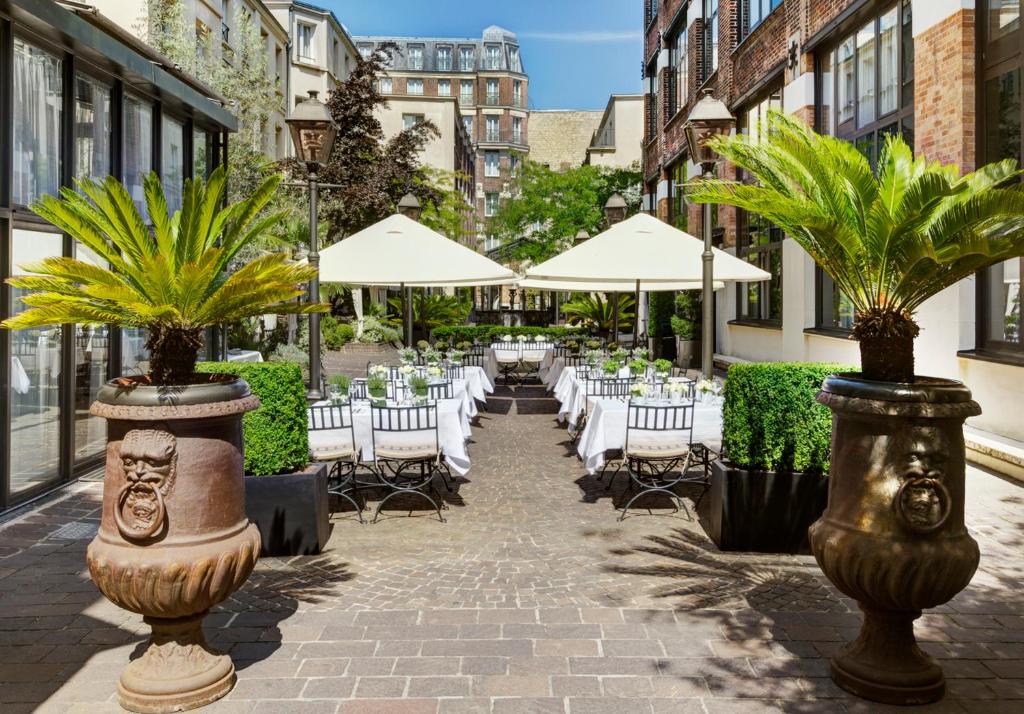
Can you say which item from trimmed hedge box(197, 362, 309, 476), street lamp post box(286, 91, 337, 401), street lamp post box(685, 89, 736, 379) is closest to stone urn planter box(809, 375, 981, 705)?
trimmed hedge box(197, 362, 309, 476)

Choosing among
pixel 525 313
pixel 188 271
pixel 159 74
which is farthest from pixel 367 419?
pixel 525 313

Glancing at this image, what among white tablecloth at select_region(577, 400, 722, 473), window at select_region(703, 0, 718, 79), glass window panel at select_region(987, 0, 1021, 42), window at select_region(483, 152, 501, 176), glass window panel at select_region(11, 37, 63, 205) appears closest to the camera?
glass window panel at select_region(11, 37, 63, 205)

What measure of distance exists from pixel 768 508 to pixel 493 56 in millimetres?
76355

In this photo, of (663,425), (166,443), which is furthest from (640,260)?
(166,443)

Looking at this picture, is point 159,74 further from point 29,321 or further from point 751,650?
point 751,650

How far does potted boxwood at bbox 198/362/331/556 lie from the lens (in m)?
6.17

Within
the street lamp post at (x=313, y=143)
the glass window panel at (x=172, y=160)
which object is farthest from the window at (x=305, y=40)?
the street lamp post at (x=313, y=143)

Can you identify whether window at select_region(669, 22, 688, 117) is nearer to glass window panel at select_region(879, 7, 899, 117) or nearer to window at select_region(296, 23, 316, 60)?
glass window panel at select_region(879, 7, 899, 117)

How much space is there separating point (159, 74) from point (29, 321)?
7504 mm

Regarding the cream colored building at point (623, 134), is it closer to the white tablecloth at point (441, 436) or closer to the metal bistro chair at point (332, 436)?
the white tablecloth at point (441, 436)

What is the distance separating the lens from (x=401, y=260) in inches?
419

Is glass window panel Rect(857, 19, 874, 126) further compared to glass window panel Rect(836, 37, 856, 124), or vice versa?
glass window panel Rect(836, 37, 856, 124)

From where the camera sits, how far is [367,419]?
7.99 m

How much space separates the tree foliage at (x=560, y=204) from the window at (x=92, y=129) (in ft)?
81.7
